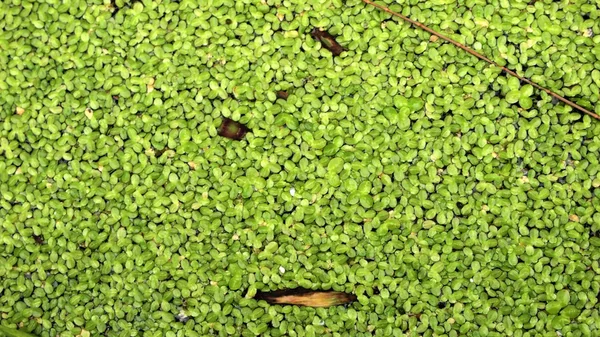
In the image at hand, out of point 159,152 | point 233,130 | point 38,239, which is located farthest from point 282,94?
point 38,239

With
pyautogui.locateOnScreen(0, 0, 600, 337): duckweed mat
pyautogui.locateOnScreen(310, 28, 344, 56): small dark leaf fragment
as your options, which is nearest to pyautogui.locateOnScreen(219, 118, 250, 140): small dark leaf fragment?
pyautogui.locateOnScreen(0, 0, 600, 337): duckweed mat

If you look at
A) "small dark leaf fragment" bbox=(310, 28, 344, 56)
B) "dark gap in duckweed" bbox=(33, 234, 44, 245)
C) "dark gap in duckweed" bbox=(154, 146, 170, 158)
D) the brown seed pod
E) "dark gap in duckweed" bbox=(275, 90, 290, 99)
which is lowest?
"dark gap in duckweed" bbox=(33, 234, 44, 245)

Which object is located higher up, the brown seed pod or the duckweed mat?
the duckweed mat

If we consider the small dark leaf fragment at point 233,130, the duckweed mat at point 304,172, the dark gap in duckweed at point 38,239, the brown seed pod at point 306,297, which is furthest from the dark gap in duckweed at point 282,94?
the dark gap in duckweed at point 38,239

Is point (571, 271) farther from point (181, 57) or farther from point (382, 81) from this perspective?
point (181, 57)

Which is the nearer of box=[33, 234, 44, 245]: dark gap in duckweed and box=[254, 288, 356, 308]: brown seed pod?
box=[254, 288, 356, 308]: brown seed pod

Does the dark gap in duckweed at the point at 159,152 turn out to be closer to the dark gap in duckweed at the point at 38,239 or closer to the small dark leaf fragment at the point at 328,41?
the dark gap in duckweed at the point at 38,239

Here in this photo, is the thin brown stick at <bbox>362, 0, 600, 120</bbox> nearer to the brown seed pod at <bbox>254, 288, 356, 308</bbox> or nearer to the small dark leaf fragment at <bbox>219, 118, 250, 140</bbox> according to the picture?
the small dark leaf fragment at <bbox>219, 118, 250, 140</bbox>
